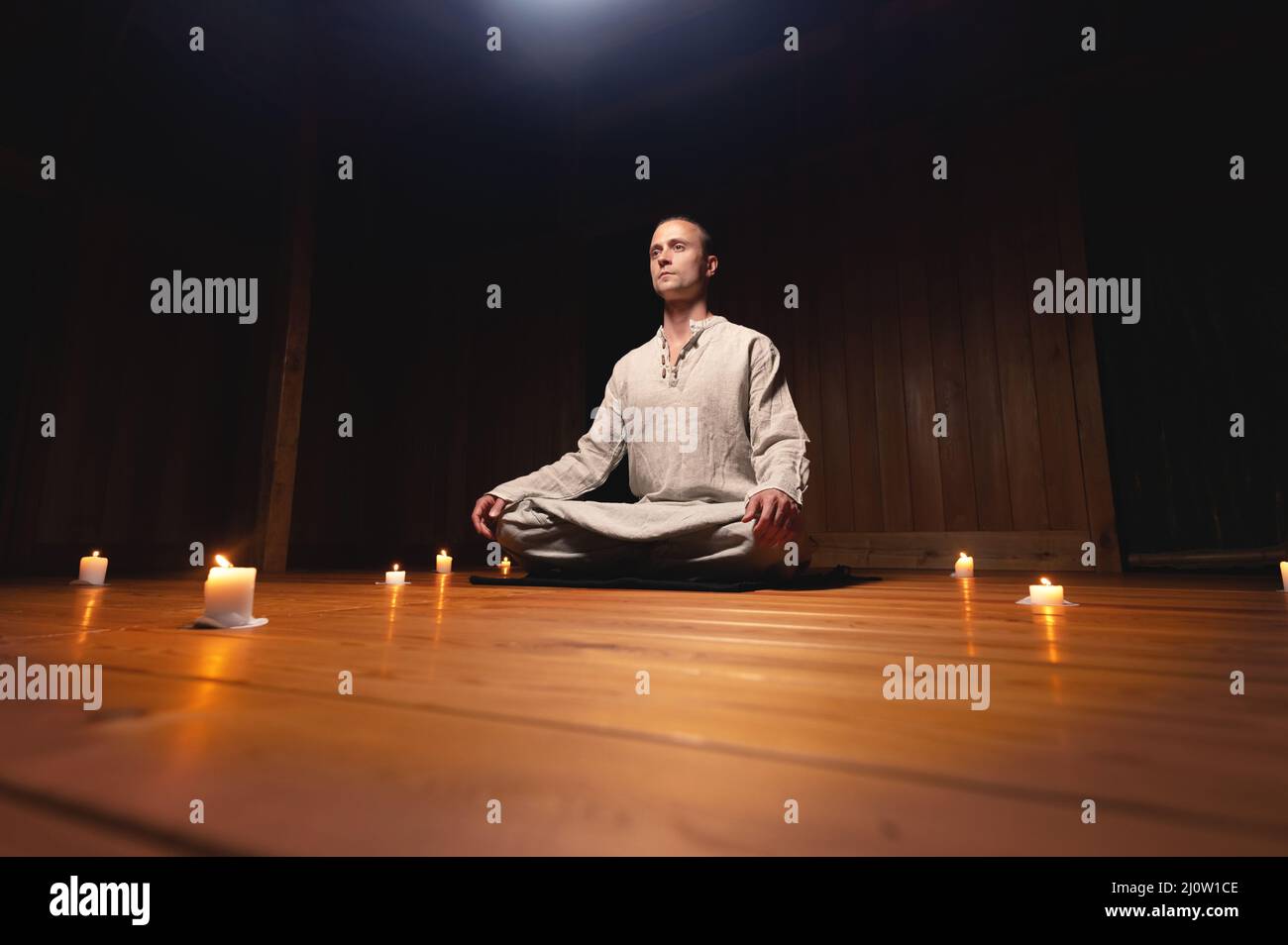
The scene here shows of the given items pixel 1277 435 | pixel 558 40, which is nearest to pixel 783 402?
pixel 1277 435

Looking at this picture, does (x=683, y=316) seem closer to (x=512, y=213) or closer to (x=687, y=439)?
(x=687, y=439)

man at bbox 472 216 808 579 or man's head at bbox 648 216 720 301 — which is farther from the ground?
man's head at bbox 648 216 720 301

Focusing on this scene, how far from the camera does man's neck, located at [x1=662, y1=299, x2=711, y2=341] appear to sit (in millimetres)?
2496

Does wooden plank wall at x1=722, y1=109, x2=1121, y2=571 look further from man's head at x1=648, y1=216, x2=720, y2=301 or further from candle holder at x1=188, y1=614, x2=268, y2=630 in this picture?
candle holder at x1=188, y1=614, x2=268, y2=630

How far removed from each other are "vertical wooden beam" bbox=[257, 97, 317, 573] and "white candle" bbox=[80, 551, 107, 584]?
1.19 metres

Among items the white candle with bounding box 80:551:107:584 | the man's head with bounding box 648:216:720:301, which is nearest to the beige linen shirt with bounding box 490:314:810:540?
the man's head with bounding box 648:216:720:301

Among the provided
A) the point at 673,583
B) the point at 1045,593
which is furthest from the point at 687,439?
the point at 1045,593

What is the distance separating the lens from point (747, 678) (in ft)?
2.21

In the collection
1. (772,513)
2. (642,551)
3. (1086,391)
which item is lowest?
(642,551)

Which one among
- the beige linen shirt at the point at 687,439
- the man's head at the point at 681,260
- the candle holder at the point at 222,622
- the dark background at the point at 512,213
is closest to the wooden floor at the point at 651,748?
the candle holder at the point at 222,622

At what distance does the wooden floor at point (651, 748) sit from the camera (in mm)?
316

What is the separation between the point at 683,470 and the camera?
2.28 m

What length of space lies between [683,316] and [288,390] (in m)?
2.37
